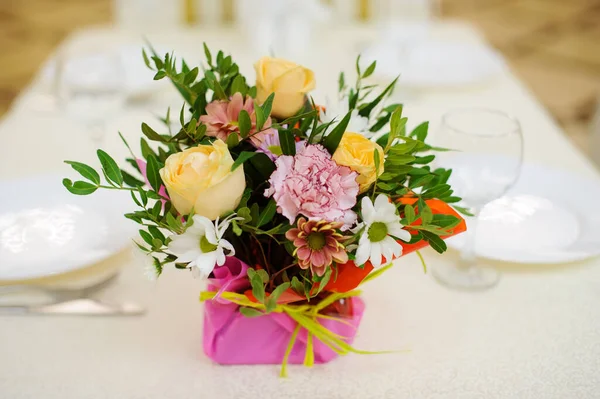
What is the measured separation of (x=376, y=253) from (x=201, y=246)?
0.16 meters

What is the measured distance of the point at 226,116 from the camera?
63cm

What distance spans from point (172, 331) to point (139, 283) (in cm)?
11

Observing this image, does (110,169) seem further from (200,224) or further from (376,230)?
(376,230)

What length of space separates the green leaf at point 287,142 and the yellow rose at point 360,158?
0.14 feet

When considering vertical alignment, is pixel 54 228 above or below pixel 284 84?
below

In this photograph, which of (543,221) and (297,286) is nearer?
(297,286)

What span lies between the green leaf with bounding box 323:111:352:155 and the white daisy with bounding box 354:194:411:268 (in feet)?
0.23

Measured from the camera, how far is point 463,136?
0.78 meters

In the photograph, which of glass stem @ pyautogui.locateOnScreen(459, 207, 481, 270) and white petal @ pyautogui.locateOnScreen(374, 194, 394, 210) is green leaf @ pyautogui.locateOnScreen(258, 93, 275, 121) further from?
glass stem @ pyautogui.locateOnScreen(459, 207, 481, 270)

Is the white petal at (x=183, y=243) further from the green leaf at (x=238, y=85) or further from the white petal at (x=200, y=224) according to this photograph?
the green leaf at (x=238, y=85)

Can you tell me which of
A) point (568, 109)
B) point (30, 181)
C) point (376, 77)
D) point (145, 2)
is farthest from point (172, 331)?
point (568, 109)

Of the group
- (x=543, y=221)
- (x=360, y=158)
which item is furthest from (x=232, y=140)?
(x=543, y=221)

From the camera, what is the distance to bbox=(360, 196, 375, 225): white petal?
22.4 inches

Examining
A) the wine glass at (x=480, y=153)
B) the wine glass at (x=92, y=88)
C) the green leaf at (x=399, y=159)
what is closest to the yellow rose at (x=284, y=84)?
the green leaf at (x=399, y=159)
